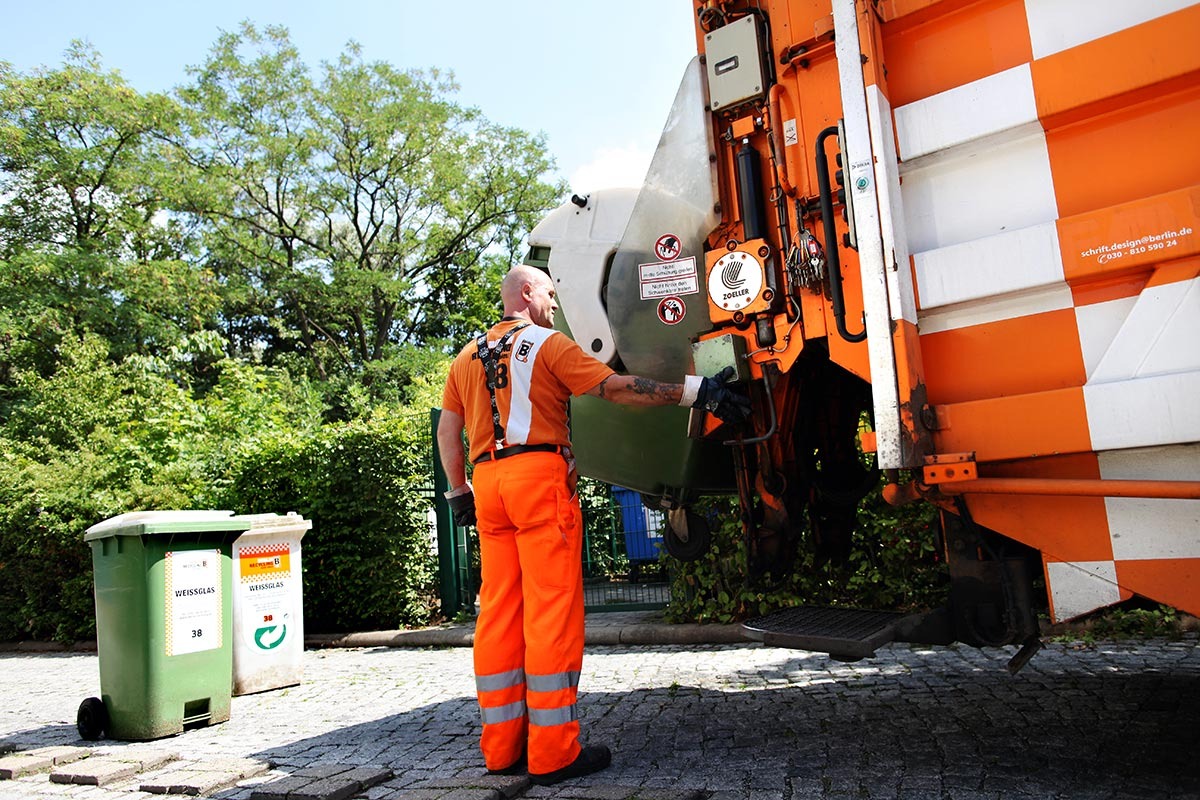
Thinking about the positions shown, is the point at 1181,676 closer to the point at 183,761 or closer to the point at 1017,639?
the point at 1017,639

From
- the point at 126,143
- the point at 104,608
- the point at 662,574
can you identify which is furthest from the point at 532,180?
the point at 104,608

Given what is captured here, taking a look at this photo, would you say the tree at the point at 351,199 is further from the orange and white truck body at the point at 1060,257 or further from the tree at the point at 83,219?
the orange and white truck body at the point at 1060,257

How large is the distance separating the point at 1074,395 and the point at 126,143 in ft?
74.8

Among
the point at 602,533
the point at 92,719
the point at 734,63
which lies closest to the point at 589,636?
the point at 602,533

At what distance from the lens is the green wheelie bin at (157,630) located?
13.5 feet

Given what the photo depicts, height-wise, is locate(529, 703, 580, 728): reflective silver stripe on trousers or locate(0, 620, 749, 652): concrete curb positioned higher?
locate(529, 703, 580, 728): reflective silver stripe on trousers

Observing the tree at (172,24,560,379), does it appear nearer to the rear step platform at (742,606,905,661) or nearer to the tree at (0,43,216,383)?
the tree at (0,43,216,383)

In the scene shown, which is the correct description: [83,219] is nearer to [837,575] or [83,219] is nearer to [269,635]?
[269,635]

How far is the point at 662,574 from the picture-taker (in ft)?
23.7

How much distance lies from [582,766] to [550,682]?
1.08 feet

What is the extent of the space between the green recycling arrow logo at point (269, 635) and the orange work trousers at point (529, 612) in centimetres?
276

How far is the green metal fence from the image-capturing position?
7.54 metres

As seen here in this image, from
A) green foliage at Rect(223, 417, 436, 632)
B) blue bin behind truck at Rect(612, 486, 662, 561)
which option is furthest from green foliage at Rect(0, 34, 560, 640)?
blue bin behind truck at Rect(612, 486, 662, 561)

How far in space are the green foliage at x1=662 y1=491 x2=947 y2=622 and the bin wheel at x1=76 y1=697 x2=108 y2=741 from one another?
11.6ft
